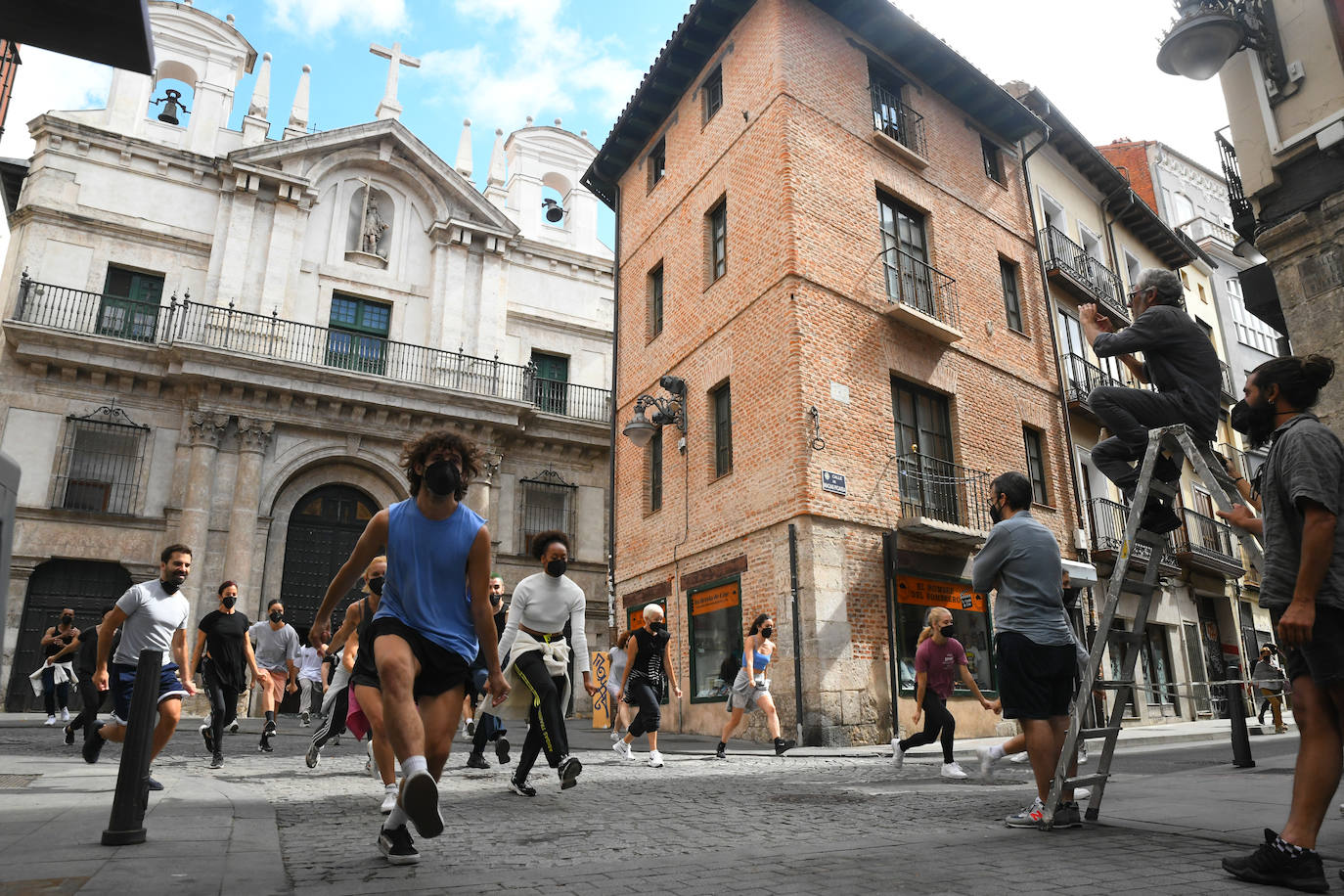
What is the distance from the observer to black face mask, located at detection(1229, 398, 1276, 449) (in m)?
3.73

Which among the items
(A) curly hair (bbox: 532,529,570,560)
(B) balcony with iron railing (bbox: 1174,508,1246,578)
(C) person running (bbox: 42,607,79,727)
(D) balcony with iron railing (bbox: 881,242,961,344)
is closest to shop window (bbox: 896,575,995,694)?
(D) balcony with iron railing (bbox: 881,242,961,344)

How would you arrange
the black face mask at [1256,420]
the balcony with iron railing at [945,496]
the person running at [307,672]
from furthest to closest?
the person running at [307,672], the balcony with iron railing at [945,496], the black face mask at [1256,420]

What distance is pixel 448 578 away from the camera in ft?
13.3

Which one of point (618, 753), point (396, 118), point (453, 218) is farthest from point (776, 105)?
point (396, 118)

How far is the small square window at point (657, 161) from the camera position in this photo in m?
19.2

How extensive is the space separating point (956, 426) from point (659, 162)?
29.6 ft

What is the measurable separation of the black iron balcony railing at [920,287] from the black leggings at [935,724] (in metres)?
8.33

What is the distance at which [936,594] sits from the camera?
46.2 ft

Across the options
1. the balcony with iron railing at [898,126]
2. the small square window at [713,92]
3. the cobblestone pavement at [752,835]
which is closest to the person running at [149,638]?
the cobblestone pavement at [752,835]

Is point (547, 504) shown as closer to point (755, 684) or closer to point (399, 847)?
point (755, 684)

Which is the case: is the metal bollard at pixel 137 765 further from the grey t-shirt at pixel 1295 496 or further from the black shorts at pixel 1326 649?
the grey t-shirt at pixel 1295 496

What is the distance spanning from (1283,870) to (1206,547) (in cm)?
2139

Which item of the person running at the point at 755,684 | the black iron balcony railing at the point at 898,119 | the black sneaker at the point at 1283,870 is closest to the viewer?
the black sneaker at the point at 1283,870

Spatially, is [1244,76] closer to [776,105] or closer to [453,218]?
[776,105]
